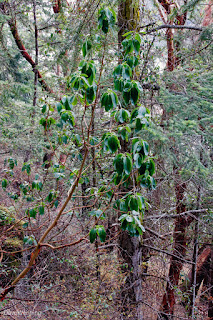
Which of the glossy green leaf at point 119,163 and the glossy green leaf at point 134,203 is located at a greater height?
the glossy green leaf at point 119,163

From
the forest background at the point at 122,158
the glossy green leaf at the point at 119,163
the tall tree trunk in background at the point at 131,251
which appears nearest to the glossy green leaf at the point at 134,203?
the forest background at the point at 122,158

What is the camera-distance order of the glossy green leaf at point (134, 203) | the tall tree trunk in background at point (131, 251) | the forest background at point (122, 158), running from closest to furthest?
1. the glossy green leaf at point (134, 203)
2. the forest background at point (122, 158)
3. the tall tree trunk in background at point (131, 251)

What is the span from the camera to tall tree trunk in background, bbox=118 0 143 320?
365cm

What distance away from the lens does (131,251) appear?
3855 millimetres

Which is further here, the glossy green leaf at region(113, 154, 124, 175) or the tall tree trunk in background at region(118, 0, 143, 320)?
the tall tree trunk in background at region(118, 0, 143, 320)

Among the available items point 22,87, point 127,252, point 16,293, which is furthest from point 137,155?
point 22,87

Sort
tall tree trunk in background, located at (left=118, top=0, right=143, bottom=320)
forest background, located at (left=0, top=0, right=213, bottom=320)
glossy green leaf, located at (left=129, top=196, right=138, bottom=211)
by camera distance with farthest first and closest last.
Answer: tall tree trunk in background, located at (left=118, top=0, right=143, bottom=320), forest background, located at (left=0, top=0, right=213, bottom=320), glossy green leaf, located at (left=129, top=196, right=138, bottom=211)

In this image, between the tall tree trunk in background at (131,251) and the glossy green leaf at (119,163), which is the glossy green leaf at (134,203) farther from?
the tall tree trunk in background at (131,251)

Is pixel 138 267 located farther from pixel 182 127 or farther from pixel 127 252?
pixel 182 127

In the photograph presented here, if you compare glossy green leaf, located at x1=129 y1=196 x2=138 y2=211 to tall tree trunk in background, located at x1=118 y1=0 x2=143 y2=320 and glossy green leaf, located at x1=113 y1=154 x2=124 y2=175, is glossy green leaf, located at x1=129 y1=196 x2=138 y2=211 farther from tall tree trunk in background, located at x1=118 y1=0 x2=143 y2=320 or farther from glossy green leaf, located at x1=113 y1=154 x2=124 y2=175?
tall tree trunk in background, located at x1=118 y1=0 x2=143 y2=320

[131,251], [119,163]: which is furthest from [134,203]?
[131,251]

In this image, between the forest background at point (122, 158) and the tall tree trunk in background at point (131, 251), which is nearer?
the forest background at point (122, 158)

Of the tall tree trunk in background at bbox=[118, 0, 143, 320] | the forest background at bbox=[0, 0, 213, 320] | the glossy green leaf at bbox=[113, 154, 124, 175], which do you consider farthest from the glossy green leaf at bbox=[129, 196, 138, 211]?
the tall tree trunk in background at bbox=[118, 0, 143, 320]

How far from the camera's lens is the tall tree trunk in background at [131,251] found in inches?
144
